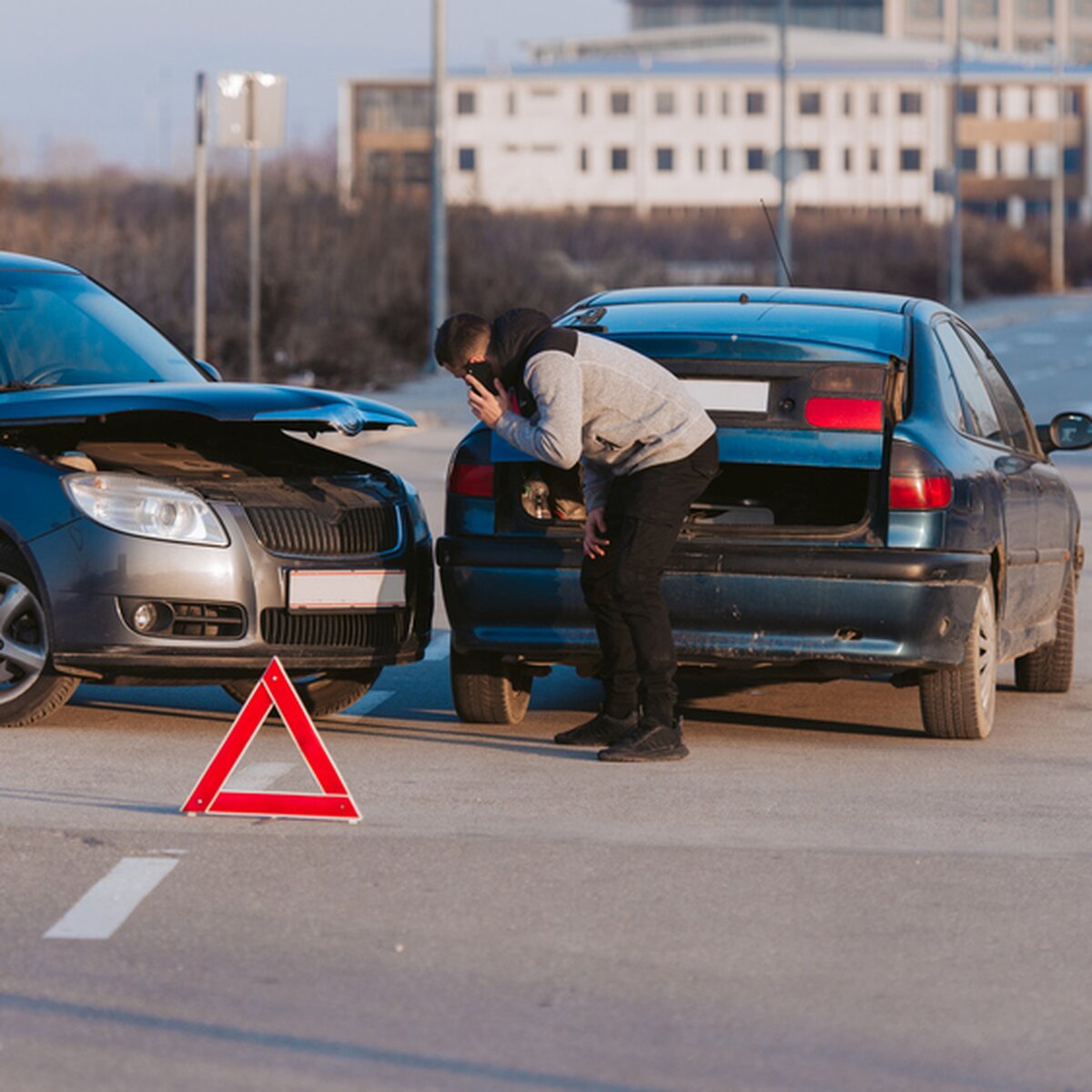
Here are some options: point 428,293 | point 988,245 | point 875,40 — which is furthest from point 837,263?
point 875,40

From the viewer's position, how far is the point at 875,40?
132 meters

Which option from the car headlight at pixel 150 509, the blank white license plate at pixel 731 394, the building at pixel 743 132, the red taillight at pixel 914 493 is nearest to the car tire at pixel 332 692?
the car headlight at pixel 150 509

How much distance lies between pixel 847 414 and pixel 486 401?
1.24 m

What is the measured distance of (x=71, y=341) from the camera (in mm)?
10211

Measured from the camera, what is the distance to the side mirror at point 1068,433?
10312mm

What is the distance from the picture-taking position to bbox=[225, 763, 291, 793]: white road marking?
7848 mm

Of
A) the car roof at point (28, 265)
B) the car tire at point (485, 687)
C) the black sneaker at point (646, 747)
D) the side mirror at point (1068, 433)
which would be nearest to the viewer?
the black sneaker at point (646, 747)

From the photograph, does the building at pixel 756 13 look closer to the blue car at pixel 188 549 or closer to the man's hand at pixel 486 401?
the blue car at pixel 188 549

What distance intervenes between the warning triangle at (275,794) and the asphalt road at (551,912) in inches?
2.5

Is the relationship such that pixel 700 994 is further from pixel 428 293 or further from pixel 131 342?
pixel 428 293

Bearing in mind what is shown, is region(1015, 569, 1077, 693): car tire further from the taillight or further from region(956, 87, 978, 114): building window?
region(956, 87, 978, 114): building window

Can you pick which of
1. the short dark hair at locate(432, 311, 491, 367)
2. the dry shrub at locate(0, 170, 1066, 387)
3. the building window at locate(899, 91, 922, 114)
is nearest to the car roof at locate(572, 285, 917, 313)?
the short dark hair at locate(432, 311, 491, 367)

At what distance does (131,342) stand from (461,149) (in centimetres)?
11519

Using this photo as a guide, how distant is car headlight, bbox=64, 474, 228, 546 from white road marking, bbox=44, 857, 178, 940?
2.20 m
